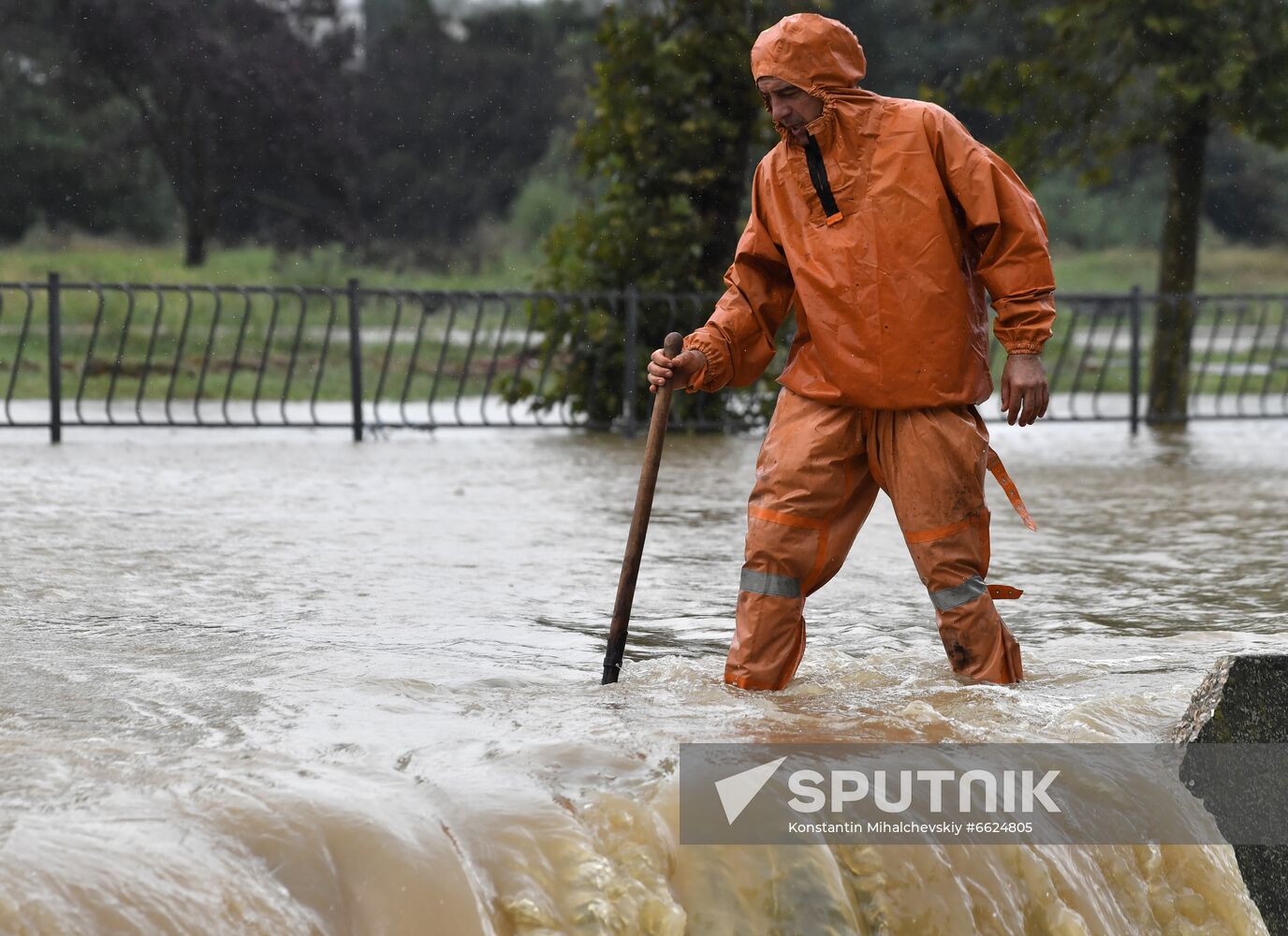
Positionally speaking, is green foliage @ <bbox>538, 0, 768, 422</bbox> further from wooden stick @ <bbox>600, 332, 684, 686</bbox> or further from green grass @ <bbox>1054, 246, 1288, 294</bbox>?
green grass @ <bbox>1054, 246, 1288, 294</bbox>

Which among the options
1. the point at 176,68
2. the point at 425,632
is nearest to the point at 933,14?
the point at 425,632

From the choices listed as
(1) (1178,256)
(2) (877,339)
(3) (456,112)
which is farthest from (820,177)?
(3) (456,112)

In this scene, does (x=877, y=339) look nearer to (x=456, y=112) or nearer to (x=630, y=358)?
(x=630, y=358)

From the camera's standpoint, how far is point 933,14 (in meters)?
14.7

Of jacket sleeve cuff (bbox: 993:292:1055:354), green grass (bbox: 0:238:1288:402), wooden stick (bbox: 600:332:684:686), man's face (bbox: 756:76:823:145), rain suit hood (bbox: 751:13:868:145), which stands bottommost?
green grass (bbox: 0:238:1288:402)

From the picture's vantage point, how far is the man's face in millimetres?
4250

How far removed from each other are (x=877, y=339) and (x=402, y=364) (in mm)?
18230

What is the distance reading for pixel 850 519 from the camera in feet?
14.6

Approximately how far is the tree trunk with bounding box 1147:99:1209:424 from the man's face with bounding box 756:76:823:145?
10.4m

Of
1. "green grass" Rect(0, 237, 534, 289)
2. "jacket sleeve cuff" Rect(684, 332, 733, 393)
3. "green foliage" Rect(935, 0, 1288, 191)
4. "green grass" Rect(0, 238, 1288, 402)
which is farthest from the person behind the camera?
"green grass" Rect(0, 237, 534, 289)

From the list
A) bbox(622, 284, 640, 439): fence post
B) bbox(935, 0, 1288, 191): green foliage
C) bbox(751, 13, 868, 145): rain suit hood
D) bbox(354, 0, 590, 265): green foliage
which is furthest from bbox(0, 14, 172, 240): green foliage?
bbox(751, 13, 868, 145): rain suit hood

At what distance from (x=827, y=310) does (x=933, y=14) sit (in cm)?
1112

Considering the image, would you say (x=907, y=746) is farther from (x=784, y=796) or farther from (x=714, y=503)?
(x=714, y=503)

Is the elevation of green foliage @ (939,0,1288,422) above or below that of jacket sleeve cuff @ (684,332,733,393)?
above
